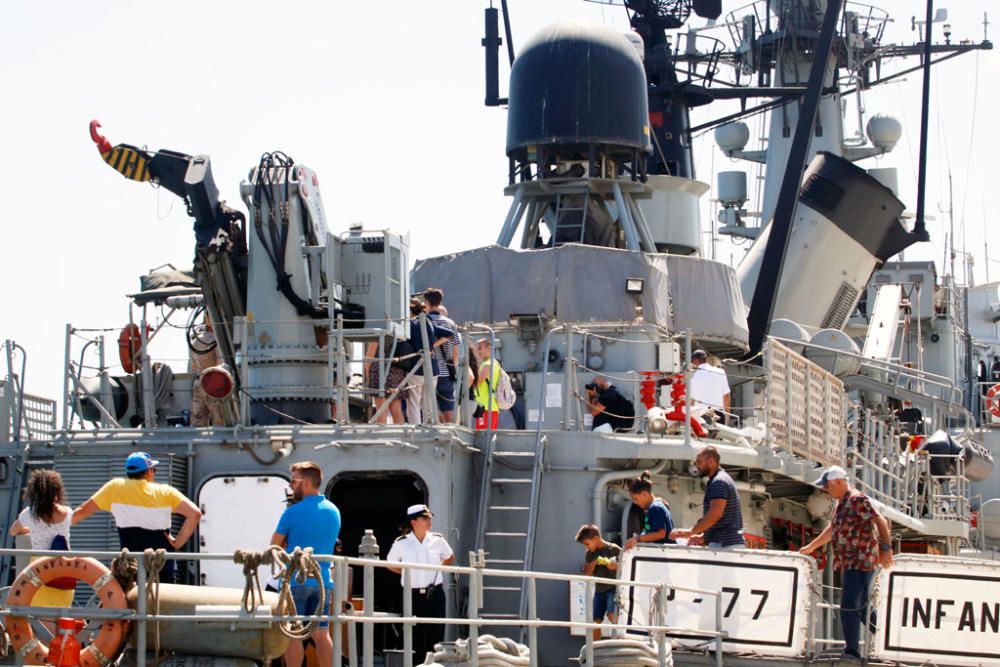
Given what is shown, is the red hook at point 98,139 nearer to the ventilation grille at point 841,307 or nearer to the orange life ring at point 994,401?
the ventilation grille at point 841,307

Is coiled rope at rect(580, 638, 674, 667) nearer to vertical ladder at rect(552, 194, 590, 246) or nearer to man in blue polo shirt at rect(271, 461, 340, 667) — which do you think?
man in blue polo shirt at rect(271, 461, 340, 667)

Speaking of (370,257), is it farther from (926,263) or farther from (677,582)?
(926,263)

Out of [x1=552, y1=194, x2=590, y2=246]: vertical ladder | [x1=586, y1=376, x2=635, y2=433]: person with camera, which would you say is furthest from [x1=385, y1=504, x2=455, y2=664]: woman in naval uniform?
[x1=552, y1=194, x2=590, y2=246]: vertical ladder

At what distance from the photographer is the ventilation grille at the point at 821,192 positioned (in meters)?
22.8

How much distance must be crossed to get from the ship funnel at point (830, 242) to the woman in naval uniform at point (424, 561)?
11277 millimetres

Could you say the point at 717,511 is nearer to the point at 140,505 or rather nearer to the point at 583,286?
the point at 140,505

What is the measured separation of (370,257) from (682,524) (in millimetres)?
3348

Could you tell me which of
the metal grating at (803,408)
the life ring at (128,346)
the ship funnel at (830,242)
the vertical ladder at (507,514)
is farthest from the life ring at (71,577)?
the ship funnel at (830,242)

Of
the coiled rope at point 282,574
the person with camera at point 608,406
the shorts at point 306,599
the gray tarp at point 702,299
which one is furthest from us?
the gray tarp at point 702,299

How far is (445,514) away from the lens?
493 inches

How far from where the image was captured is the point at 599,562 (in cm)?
1223

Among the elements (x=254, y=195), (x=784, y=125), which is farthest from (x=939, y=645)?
(x=784, y=125)

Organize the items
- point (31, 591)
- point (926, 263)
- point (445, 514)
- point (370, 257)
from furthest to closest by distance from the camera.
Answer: point (926, 263) → point (370, 257) → point (445, 514) → point (31, 591)

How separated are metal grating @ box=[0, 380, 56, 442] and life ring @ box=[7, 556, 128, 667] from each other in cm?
500
